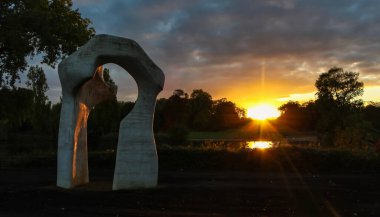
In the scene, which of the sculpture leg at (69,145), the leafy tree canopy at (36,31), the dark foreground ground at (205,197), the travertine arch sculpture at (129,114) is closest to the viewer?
the dark foreground ground at (205,197)

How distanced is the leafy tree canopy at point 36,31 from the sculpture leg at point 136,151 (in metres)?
16.8

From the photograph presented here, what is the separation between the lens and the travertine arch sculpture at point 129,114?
13.0 metres

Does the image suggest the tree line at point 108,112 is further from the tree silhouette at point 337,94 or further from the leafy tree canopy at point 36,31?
the tree silhouette at point 337,94

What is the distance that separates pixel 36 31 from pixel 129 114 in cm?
1814

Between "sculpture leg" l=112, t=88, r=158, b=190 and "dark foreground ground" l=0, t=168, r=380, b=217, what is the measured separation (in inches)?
21.9

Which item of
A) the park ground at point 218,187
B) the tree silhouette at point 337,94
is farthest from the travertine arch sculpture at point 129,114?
the tree silhouette at point 337,94

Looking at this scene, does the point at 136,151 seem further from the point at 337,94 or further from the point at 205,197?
the point at 337,94

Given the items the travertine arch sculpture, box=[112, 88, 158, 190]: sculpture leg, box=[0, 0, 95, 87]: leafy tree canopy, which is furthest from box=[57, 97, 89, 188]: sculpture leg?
box=[0, 0, 95, 87]: leafy tree canopy

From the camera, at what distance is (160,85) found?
13484 mm

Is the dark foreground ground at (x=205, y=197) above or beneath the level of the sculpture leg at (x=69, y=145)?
beneath

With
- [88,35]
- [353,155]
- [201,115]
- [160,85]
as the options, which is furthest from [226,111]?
[160,85]

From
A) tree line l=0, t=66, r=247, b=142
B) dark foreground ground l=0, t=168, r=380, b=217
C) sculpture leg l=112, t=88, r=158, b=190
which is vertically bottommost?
dark foreground ground l=0, t=168, r=380, b=217

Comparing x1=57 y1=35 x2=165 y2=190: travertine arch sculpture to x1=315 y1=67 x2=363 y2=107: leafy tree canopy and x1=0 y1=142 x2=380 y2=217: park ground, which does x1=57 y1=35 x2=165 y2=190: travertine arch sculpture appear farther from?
x1=315 y1=67 x2=363 y2=107: leafy tree canopy

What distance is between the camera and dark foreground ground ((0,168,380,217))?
394 inches
